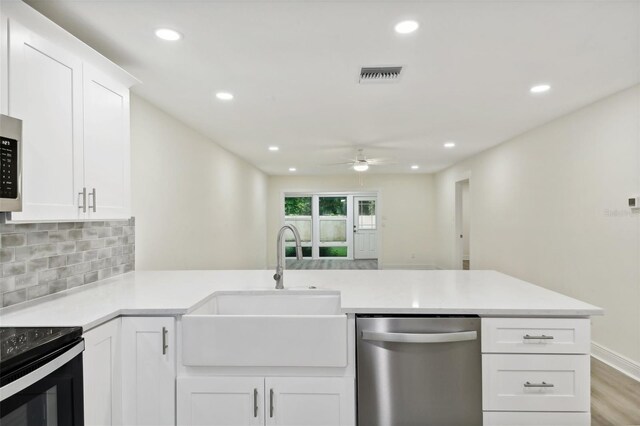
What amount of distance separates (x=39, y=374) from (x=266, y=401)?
33.6 inches

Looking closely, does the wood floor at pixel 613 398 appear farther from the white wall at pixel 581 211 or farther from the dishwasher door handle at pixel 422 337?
the dishwasher door handle at pixel 422 337

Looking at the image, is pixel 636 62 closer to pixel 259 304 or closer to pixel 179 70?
pixel 259 304

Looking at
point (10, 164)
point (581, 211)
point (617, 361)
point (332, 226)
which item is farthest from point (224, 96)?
point (332, 226)

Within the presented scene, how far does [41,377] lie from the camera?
1111 millimetres

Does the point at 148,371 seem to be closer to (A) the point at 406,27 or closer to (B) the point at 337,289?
(B) the point at 337,289

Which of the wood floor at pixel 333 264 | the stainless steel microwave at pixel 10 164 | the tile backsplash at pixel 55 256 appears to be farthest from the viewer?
the wood floor at pixel 333 264

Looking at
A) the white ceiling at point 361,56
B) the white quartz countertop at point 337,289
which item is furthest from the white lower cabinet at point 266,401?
the white ceiling at point 361,56

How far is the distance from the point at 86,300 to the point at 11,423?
80cm

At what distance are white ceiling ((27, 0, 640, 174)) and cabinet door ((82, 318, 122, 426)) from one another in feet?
5.02

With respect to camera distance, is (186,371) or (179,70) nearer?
(186,371)

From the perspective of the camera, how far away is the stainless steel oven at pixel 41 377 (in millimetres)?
1013

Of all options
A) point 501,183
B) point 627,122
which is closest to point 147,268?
point 627,122

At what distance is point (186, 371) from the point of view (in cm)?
158

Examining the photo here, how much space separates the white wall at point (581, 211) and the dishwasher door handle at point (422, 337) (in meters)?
2.35
